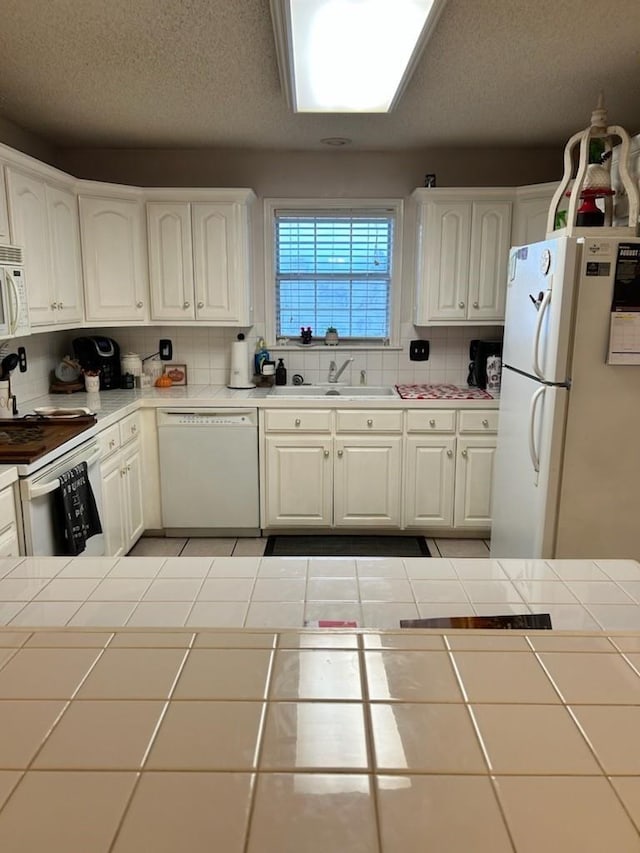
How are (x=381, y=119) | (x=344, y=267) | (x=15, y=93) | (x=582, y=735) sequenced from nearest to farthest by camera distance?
(x=582, y=735) < (x=15, y=93) < (x=381, y=119) < (x=344, y=267)

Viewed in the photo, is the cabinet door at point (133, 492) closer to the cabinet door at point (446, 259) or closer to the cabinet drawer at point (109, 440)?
the cabinet drawer at point (109, 440)

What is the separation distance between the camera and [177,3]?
2.07m

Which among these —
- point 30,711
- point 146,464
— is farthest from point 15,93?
point 30,711

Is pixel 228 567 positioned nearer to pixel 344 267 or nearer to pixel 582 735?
pixel 582 735

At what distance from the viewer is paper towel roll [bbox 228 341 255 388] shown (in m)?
4.05

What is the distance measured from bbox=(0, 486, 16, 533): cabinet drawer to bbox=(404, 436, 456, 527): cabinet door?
7.42ft

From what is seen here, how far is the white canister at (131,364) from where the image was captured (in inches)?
162

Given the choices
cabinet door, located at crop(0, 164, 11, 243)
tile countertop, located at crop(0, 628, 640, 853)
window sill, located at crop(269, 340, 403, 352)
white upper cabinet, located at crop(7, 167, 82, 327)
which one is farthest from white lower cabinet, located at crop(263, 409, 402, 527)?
tile countertop, located at crop(0, 628, 640, 853)

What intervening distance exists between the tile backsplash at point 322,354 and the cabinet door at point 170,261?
0.33 metres

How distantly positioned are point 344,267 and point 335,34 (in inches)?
89.4

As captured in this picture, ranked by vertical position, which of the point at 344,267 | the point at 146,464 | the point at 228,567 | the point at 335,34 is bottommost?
the point at 146,464

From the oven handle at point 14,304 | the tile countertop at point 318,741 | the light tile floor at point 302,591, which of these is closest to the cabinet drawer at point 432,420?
the oven handle at point 14,304

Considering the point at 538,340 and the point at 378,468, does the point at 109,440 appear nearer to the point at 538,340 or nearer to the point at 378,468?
the point at 378,468

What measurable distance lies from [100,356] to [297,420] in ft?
4.52
